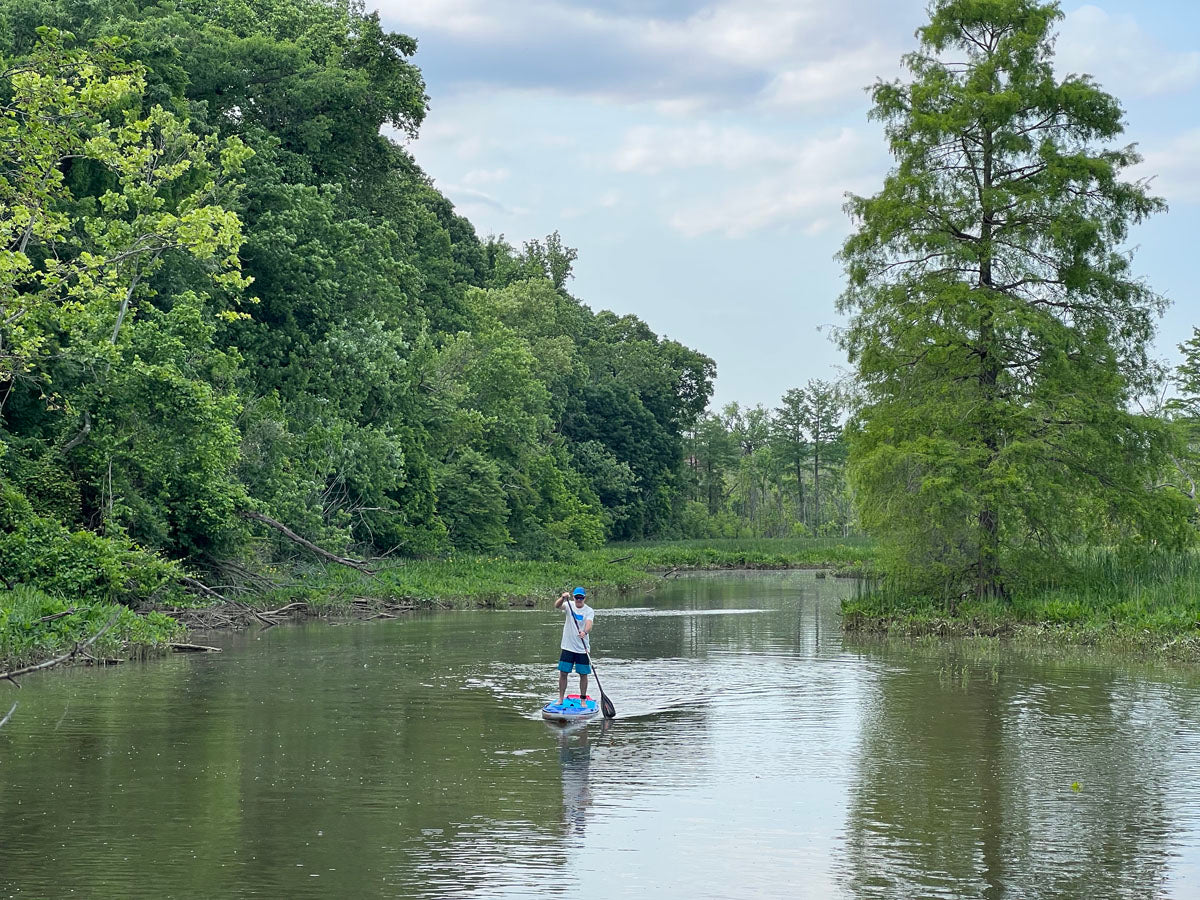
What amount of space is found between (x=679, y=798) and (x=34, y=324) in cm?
1643

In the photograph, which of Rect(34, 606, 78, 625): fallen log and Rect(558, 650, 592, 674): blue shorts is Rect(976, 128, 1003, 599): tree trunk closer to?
Rect(558, 650, 592, 674): blue shorts

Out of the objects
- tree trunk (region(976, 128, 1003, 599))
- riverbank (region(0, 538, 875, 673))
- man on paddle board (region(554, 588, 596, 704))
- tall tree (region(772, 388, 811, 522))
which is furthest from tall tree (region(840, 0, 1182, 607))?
tall tree (region(772, 388, 811, 522))

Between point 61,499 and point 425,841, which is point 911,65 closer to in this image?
point 61,499

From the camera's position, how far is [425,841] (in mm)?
10773

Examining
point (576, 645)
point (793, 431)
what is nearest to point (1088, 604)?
point (576, 645)

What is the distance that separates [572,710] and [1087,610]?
48.0 ft

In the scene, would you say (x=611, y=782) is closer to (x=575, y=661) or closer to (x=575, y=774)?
(x=575, y=774)

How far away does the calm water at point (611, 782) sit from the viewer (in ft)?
32.1

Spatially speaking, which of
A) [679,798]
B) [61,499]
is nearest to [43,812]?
[679,798]

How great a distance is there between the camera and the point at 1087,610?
2789 cm

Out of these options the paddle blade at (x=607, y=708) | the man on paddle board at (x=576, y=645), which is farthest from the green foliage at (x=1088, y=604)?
the man on paddle board at (x=576, y=645)

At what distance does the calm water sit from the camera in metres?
9.80

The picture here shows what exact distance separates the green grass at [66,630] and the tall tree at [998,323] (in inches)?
616

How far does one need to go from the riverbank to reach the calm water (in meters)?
1.44
